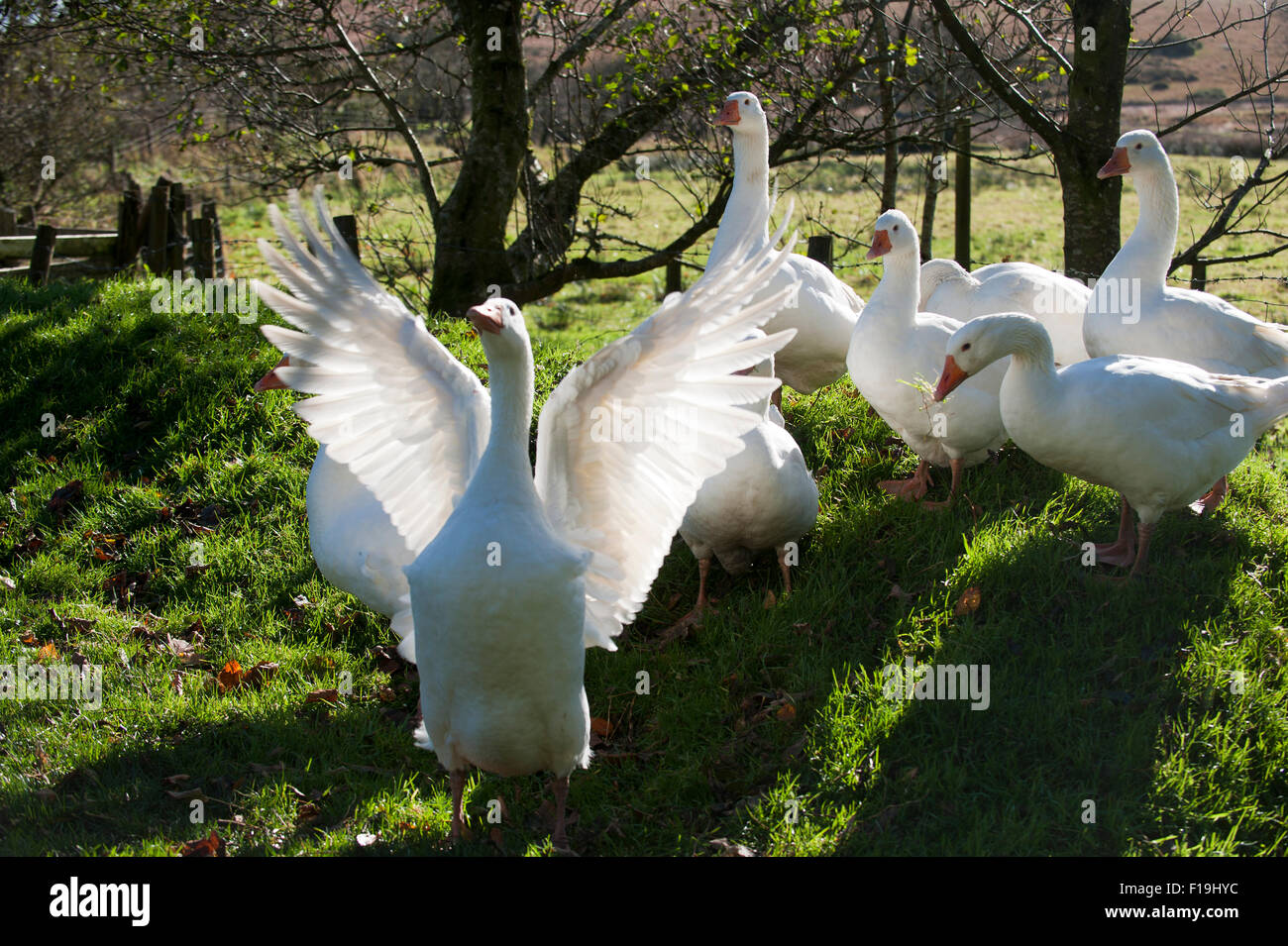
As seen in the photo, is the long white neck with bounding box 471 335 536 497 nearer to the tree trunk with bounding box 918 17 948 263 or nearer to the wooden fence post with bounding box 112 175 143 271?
the tree trunk with bounding box 918 17 948 263

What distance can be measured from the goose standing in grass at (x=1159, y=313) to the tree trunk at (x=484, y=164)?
16.4 ft

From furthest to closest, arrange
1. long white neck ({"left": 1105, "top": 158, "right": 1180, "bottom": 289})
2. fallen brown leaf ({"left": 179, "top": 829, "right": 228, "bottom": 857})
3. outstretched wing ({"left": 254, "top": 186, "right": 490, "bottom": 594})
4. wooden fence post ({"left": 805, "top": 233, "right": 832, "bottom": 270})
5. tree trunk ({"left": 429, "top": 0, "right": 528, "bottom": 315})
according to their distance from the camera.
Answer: tree trunk ({"left": 429, "top": 0, "right": 528, "bottom": 315})
wooden fence post ({"left": 805, "top": 233, "right": 832, "bottom": 270})
long white neck ({"left": 1105, "top": 158, "right": 1180, "bottom": 289})
fallen brown leaf ({"left": 179, "top": 829, "right": 228, "bottom": 857})
outstretched wing ({"left": 254, "top": 186, "right": 490, "bottom": 594})

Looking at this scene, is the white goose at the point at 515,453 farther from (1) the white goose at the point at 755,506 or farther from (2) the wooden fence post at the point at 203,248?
(2) the wooden fence post at the point at 203,248

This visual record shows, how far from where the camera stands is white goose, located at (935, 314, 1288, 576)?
15.5ft

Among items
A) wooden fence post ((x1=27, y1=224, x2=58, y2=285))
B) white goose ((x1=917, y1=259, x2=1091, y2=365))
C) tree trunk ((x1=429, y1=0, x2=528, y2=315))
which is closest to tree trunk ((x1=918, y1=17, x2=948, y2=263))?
white goose ((x1=917, y1=259, x2=1091, y2=365))

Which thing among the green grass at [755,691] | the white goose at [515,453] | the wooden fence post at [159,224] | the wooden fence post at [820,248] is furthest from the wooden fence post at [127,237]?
the white goose at [515,453]

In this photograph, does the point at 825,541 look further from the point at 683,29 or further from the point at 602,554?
the point at 683,29

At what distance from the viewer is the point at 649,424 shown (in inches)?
149

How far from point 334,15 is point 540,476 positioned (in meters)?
7.08

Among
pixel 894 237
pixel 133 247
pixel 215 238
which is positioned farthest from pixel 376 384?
pixel 215 238

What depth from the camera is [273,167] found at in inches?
370

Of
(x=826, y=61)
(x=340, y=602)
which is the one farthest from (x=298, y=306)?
(x=826, y=61)

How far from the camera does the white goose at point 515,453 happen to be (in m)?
3.49

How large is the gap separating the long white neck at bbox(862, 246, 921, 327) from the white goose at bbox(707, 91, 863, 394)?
0.62 meters
